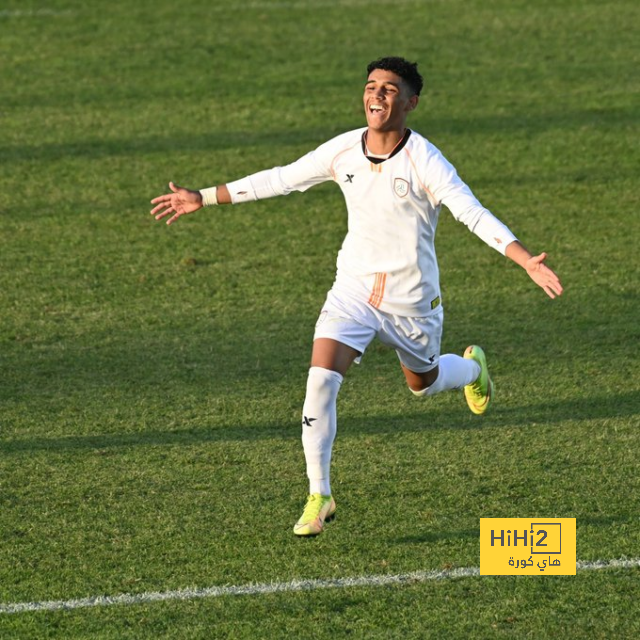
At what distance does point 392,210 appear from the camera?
20.3 feet

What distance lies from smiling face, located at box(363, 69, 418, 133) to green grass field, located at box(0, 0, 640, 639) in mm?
1765

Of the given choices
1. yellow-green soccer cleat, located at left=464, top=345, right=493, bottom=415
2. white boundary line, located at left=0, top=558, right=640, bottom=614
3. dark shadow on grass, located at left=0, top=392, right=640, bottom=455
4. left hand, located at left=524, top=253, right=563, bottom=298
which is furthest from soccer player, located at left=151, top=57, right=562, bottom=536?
dark shadow on grass, located at left=0, top=392, right=640, bottom=455

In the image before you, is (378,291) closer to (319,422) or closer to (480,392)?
(319,422)

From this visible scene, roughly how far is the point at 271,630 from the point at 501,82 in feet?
31.0

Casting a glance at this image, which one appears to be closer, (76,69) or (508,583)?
(508,583)

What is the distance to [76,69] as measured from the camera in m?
14.4

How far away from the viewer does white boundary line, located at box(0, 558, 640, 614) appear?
5.56 m

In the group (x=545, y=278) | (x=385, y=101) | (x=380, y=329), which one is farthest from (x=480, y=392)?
(x=385, y=101)

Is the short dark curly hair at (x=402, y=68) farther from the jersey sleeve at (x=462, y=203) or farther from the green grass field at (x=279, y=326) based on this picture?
the green grass field at (x=279, y=326)

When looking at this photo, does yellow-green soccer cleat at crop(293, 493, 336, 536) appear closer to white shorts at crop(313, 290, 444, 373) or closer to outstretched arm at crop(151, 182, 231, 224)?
white shorts at crop(313, 290, 444, 373)

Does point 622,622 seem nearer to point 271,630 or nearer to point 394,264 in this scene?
point 271,630

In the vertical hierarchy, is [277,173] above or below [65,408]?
above

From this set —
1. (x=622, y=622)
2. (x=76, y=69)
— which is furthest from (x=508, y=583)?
(x=76, y=69)

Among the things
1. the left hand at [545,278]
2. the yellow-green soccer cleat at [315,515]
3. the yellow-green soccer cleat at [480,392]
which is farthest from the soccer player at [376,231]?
the yellow-green soccer cleat at [480,392]
